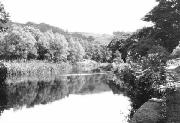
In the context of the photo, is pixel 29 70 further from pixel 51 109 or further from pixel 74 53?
pixel 74 53

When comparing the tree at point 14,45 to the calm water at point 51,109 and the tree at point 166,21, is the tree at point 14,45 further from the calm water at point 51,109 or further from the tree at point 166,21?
the tree at point 166,21

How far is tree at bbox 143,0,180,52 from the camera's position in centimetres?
1800

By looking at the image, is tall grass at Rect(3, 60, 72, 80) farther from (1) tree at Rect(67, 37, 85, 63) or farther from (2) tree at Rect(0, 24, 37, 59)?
(1) tree at Rect(67, 37, 85, 63)

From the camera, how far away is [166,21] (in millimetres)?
18172

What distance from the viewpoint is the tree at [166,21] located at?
709 inches

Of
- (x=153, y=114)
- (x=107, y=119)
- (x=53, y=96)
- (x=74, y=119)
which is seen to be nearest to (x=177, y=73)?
(x=153, y=114)

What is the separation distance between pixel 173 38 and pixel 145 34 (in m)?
1.87

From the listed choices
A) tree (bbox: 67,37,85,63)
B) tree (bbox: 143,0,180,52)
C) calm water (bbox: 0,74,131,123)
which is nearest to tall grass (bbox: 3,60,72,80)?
calm water (bbox: 0,74,131,123)

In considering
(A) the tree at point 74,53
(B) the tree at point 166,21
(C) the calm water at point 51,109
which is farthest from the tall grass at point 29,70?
(A) the tree at point 74,53

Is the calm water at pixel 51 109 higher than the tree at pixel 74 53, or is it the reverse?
the calm water at pixel 51 109

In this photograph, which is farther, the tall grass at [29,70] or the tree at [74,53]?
the tree at [74,53]

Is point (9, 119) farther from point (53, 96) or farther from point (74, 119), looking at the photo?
→ point (53, 96)

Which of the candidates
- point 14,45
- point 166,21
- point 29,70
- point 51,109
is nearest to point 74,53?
point 14,45

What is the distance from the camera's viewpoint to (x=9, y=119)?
15.0 metres
